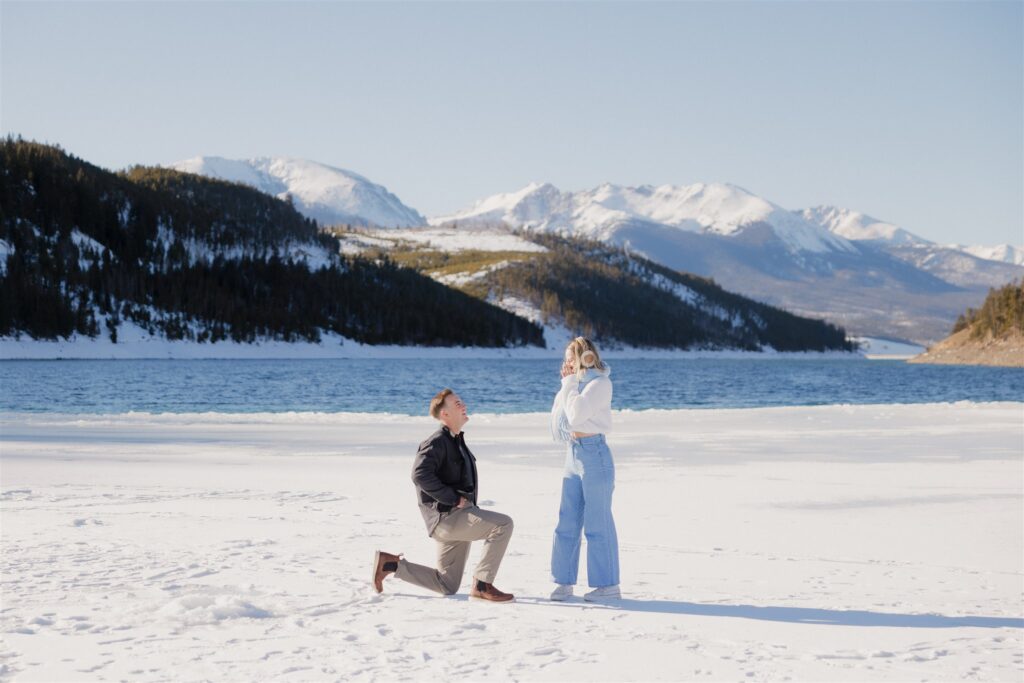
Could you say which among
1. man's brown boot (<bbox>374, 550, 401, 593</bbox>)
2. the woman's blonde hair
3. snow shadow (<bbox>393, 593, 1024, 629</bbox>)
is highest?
the woman's blonde hair

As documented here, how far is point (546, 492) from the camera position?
17.9 meters

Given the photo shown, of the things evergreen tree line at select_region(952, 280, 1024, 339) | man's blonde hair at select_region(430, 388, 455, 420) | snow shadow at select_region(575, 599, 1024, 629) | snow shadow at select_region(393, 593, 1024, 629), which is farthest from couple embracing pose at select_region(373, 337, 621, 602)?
evergreen tree line at select_region(952, 280, 1024, 339)

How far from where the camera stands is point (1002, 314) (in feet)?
523

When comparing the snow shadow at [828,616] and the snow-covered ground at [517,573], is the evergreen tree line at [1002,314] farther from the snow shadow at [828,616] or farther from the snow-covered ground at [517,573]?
the snow shadow at [828,616]

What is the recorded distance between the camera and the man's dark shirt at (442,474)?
Answer: 33.9 feet

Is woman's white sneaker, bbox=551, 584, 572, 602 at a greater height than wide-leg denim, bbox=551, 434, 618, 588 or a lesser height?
lesser

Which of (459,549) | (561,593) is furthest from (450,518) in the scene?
(561,593)

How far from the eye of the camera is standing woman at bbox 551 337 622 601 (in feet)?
33.9

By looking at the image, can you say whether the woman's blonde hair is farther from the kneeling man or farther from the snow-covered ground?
the snow-covered ground

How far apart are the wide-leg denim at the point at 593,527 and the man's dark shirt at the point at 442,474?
1047 mm

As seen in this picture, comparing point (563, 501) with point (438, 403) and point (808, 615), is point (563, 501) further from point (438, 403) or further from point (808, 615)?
point (808, 615)

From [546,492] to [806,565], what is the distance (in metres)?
6.49

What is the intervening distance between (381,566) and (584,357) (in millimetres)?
3010

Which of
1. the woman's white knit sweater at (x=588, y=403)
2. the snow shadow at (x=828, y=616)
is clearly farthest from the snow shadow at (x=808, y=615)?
the woman's white knit sweater at (x=588, y=403)
